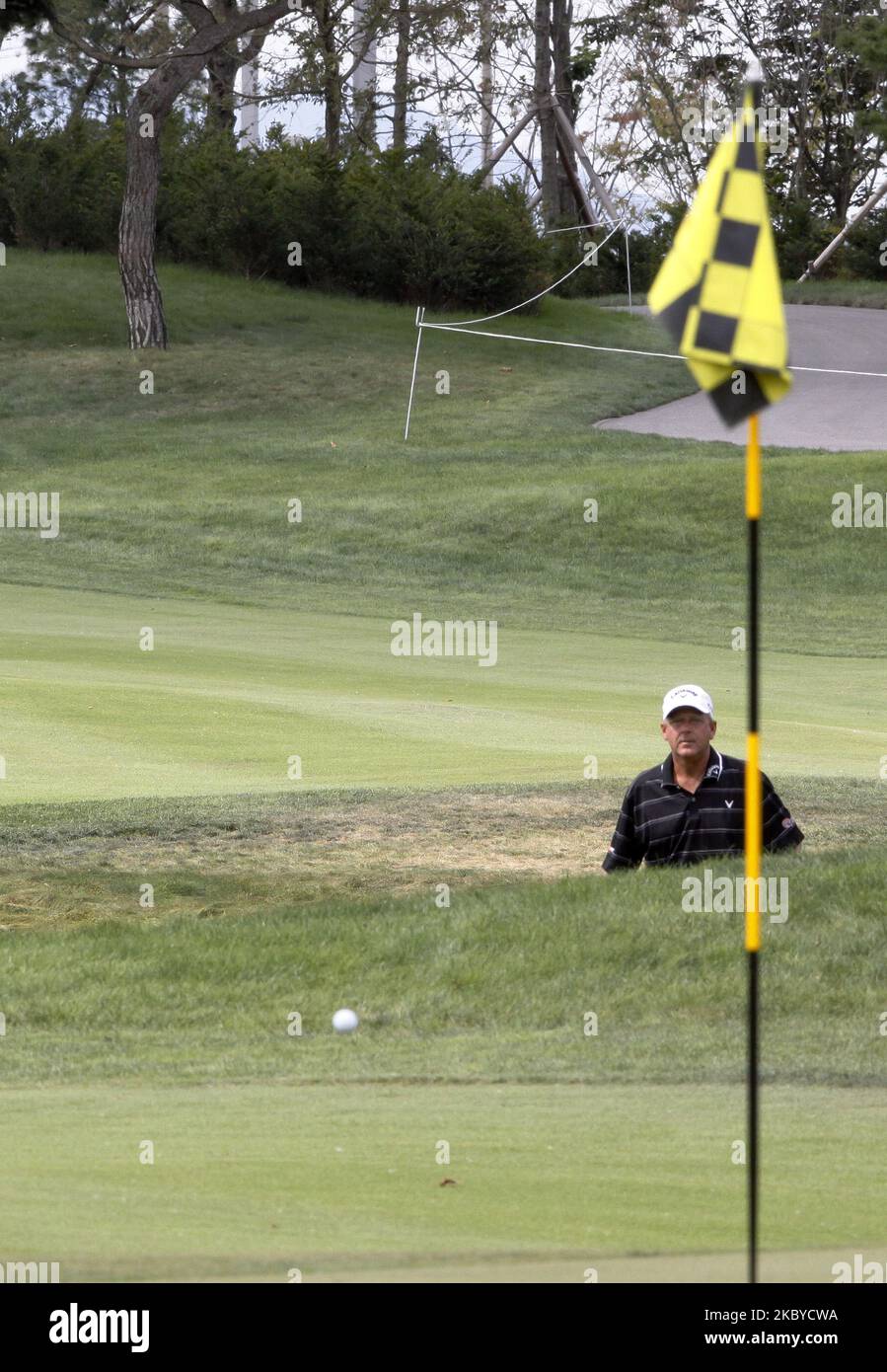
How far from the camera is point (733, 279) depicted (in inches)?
181

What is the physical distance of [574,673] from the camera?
20.3 m

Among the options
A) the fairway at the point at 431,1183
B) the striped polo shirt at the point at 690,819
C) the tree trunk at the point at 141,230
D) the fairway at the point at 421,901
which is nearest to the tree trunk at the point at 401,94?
the tree trunk at the point at 141,230

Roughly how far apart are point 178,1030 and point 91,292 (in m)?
38.8

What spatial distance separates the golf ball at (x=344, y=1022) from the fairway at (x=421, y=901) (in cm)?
10

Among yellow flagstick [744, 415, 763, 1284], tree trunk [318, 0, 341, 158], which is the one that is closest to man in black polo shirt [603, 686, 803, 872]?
yellow flagstick [744, 415, 763, 1284]

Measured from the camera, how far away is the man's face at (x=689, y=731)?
31.9 ft

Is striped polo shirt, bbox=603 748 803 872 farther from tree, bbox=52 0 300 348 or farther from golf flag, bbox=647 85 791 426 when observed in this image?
tree, bbox=52 0 300 348

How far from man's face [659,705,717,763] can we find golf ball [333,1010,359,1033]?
2.35 m

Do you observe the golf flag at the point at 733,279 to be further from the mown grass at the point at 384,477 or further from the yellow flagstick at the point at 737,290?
the mown grass at the point at 384,477

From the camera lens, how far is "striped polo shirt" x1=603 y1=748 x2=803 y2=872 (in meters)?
10.0

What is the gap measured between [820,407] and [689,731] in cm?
3061

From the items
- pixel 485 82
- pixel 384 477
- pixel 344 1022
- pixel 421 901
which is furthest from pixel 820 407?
pixel 344 1022
